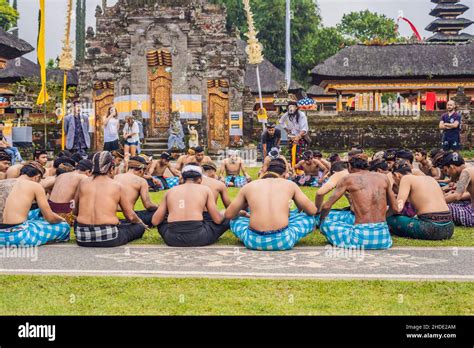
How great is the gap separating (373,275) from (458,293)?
1.00m

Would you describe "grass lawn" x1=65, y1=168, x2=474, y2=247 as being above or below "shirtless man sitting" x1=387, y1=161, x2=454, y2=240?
below

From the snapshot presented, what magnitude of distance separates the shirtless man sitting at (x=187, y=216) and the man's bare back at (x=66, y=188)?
5.81ft

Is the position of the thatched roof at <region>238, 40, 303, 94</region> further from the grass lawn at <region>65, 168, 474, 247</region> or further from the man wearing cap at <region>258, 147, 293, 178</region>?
the grass lawn at <region>65, 168, 474, 247</region>

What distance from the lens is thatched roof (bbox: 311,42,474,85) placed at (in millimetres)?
40500

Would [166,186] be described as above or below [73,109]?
below

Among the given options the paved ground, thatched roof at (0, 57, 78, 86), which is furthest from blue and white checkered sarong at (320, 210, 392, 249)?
thatched roof at (0, 57, 78, 86)

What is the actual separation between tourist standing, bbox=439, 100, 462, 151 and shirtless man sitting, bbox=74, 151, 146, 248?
10.7 metres

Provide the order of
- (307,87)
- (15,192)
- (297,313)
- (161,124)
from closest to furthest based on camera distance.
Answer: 1. (297,313)
2. (15,192)
3. (161,124)
4. (307,87)

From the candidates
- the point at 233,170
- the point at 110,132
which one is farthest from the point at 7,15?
the point at 233,170

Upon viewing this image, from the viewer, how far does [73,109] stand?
63.9 feet

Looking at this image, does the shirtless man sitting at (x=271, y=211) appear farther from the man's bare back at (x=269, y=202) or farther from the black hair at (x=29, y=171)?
the black hair at (x=29, y=171)

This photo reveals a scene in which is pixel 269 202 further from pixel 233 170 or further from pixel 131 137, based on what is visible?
pixel 131 137
